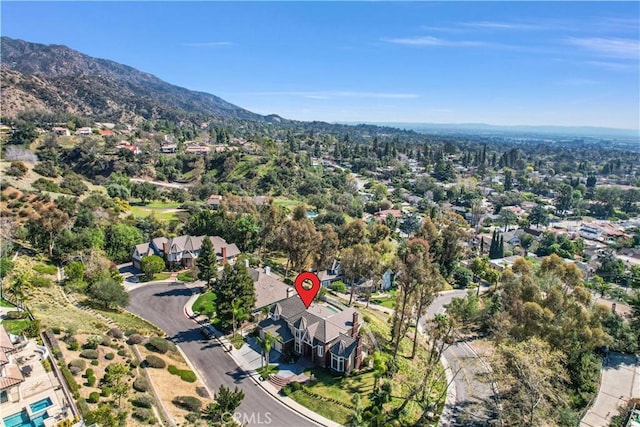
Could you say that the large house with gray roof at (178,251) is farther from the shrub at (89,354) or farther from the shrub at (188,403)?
the shrub at (188,403)

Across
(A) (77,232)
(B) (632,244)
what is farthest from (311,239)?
(B) (632,244)

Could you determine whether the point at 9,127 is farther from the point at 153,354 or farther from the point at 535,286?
the point at 535,286

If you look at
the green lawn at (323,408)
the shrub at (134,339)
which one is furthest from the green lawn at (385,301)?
the shrub at (134,339)

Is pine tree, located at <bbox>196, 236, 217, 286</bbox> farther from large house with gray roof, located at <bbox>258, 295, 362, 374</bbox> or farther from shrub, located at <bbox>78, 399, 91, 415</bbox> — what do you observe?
shrub, located at <bbox>78, 399, 91, 415</bbox>

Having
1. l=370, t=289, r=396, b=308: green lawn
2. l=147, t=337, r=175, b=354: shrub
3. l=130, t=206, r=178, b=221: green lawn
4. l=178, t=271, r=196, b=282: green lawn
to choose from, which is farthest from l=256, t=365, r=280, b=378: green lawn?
l=130, t=206, r=178, b=221: green lawn

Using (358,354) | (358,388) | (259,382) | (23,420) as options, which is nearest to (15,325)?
(23,420)
